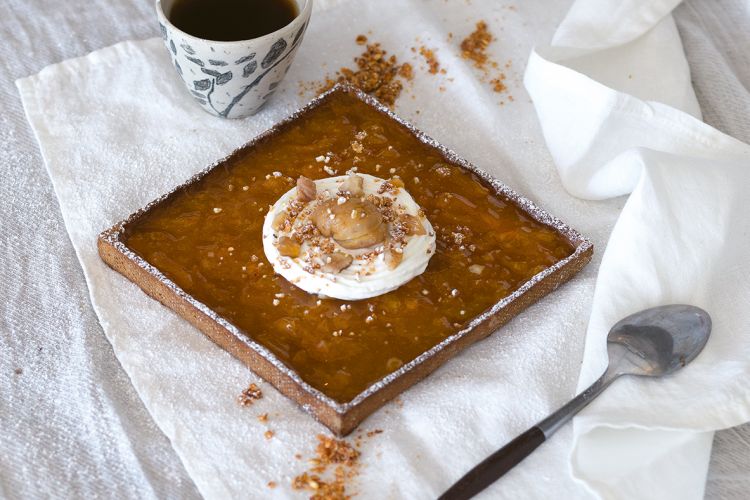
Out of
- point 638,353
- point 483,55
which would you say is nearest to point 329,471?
point 638,353

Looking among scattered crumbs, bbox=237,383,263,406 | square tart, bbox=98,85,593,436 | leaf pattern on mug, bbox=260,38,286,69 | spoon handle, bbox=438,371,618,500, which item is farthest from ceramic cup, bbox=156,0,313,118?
spoon handle, bbox=438,371,618,500

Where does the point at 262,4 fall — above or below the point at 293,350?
above

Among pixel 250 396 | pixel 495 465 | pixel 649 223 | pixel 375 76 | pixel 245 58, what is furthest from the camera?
pixel 375 76

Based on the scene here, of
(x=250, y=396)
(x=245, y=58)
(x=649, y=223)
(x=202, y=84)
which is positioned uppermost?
(x=649, y=223)

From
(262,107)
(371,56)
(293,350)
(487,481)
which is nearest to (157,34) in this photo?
(262,107)

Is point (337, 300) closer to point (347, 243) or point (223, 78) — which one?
point (347, 243)

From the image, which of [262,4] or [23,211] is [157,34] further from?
[23,211]

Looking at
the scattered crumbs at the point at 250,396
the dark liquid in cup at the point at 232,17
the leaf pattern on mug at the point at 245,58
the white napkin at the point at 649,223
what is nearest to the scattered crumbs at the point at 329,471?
the scattered crumbs at the point at 250,396
